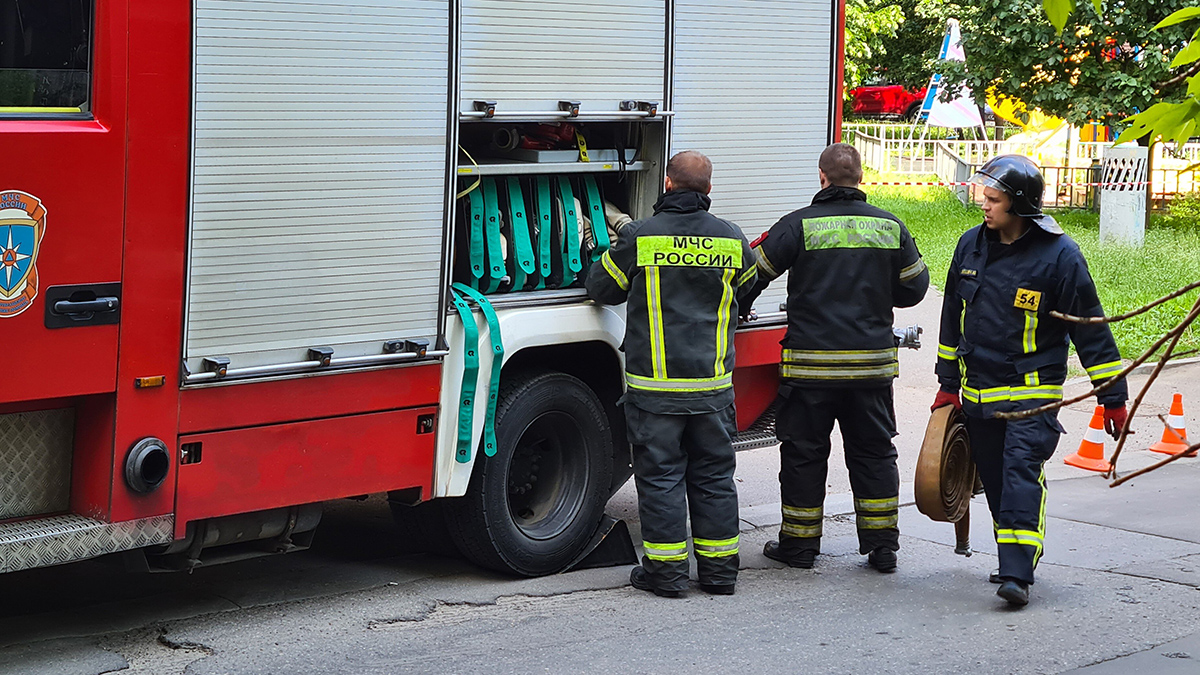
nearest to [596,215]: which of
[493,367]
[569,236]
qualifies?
[569,236]

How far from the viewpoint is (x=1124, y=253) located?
16000 mm

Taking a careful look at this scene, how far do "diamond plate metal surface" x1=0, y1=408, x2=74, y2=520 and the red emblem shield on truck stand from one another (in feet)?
1.41

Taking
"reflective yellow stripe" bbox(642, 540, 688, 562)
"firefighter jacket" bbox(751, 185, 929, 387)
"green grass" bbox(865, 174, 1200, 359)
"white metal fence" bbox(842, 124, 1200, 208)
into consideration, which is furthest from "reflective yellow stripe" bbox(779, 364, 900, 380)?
"white metal fence" bbox(842, 124, 1200, 208)

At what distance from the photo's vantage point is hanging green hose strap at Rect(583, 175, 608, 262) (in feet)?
20.1

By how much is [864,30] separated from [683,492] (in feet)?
66.5

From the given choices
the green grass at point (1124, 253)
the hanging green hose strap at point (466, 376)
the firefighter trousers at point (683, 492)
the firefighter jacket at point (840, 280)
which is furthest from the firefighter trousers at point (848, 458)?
the green grass at point (1124, 253)

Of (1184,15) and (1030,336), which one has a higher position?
(1184,15)

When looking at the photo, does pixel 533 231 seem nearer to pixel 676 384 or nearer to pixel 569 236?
pixel 569 236

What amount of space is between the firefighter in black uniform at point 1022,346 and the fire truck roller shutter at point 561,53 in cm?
143

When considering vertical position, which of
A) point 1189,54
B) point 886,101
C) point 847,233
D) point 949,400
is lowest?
point 949,400

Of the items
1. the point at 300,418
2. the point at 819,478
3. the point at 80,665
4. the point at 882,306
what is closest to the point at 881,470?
the point at 819,478

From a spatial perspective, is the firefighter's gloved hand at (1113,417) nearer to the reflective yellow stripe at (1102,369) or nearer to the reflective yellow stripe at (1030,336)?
the reflective yellow stripe at (1102,369)

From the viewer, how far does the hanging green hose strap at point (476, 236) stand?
223 inches

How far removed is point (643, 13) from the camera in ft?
19.4
